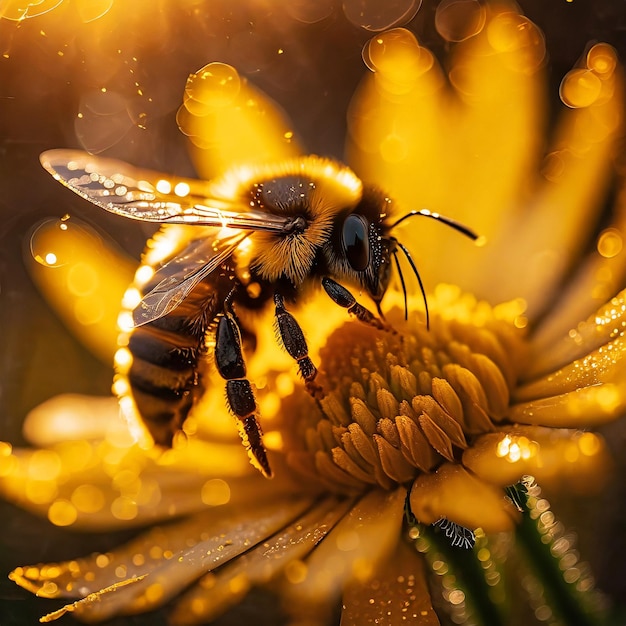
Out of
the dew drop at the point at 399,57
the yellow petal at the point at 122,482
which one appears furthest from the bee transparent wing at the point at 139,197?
the dew drop at the point at 399,57

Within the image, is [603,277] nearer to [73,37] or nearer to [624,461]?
[624,461]

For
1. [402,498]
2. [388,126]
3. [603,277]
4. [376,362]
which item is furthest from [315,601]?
[388,126]

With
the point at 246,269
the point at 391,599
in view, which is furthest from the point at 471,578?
the point at 246,269

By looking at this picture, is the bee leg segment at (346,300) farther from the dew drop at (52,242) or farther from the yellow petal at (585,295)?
the dew drop at (52,242)

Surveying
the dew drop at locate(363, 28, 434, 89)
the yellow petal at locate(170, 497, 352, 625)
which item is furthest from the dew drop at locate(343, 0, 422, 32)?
the yellow petal at locate(170, 497, 352, 625)

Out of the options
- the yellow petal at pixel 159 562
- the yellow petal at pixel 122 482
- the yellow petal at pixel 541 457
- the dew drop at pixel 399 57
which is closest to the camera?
the yellow petal at pixel 541 457

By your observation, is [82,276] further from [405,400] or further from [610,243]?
[610,243]

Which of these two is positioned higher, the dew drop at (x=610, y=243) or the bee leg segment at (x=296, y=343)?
the dew drop at (x=610, y=243)
